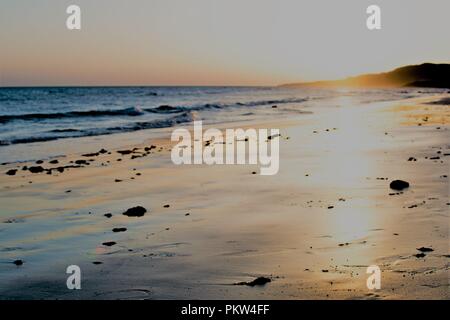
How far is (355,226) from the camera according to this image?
24.7ft

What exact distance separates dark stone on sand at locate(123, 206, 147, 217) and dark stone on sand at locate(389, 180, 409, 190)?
458 centimetres

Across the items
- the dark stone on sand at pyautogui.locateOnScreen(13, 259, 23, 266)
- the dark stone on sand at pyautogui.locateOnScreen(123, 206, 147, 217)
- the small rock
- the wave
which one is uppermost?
the wave

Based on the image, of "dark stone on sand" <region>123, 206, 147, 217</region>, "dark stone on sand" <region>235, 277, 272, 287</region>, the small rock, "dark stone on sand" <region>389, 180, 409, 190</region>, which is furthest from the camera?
"dark stone on sand" <region>389, 180, 409, 190</region>

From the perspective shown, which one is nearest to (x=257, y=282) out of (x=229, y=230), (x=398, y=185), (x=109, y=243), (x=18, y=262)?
(x=229, y=230)

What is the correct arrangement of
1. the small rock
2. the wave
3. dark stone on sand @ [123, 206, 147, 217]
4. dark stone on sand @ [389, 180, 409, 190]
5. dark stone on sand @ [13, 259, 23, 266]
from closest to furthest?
dark stone on sand @ [13, 259, 23, 266]
the small rock
dark stone on sand @ [123, 206, 147, 217]
dark stone on sand @ [389, 180, 409, 190]
the wave

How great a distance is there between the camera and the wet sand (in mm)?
5512

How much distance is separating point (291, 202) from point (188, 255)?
3.17m

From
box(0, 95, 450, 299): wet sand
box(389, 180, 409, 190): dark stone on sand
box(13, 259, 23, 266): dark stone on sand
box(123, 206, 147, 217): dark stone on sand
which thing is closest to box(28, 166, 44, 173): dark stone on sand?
box(0, 95, 450, 299): wet sand

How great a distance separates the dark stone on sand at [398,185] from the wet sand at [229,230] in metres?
0.26

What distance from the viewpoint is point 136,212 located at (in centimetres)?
874

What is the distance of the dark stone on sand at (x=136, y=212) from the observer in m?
8.68

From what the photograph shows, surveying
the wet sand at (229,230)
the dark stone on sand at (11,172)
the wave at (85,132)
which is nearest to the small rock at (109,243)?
the wet sand at (229,230)

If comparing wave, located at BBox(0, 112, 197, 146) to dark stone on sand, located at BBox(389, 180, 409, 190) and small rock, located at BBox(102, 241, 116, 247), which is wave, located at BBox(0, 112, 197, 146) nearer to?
small rock, located at BBox(102, 241, 116, 247)

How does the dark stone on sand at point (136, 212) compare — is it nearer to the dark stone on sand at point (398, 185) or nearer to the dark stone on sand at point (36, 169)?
the dark stone on sand at point (398, 185)
